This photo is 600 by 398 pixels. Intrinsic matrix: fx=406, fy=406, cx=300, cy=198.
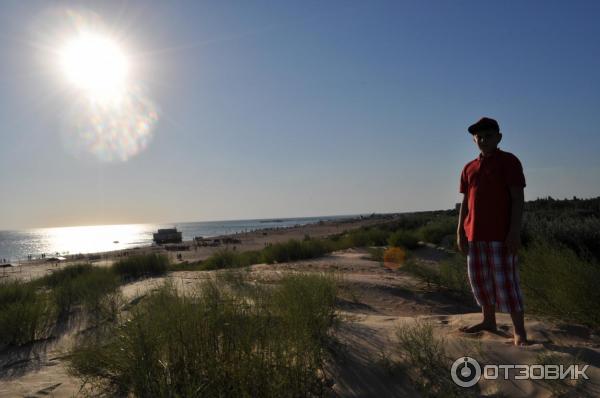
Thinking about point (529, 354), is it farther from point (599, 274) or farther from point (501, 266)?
point (599, 274)

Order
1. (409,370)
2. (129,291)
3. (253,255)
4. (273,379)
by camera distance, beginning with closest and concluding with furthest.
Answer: (273,379) → (409,370) → (129,291) → (253,255)

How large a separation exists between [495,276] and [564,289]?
49.7 inches

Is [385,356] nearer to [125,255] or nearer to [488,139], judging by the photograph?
[488,139]

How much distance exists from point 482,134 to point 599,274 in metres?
2.05

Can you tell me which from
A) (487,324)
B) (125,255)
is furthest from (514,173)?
(125,255)

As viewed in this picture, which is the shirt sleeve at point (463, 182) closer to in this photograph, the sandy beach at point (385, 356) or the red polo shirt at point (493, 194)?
the red polo shirt at point (493, 194)

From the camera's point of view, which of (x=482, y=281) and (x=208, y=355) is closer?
(x=208, y=355)

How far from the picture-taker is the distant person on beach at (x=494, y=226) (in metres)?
3.39

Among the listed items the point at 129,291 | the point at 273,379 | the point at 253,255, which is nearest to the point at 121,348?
the point at 273,379

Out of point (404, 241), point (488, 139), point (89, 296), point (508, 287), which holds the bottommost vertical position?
point (89, 296)

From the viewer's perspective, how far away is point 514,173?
342 centimetres

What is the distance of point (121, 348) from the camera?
2.74 metres

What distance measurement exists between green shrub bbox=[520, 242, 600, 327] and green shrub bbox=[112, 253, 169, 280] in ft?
30.6

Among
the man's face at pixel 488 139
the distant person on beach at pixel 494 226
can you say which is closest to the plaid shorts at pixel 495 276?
the distant person on beach at pixel 494 226
